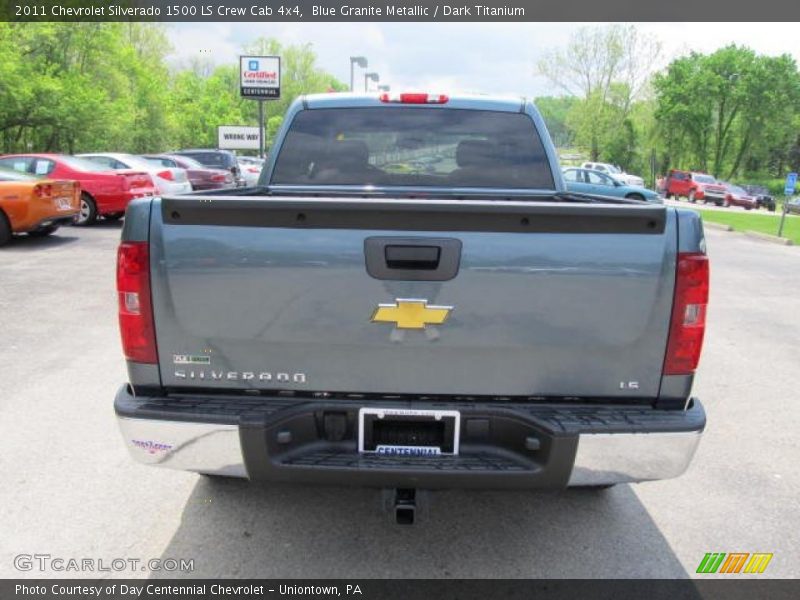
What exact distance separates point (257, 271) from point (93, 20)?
30760 mm

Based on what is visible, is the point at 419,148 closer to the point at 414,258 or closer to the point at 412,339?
the point at 414,258

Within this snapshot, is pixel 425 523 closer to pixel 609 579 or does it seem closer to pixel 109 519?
pixel 609 579

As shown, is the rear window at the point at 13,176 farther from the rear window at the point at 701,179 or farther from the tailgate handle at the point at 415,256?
Answer: the rear window at the point at 701,179

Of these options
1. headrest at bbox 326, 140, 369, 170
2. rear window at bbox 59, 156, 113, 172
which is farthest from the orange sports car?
headrest at bbox 326, 140, 369, 170

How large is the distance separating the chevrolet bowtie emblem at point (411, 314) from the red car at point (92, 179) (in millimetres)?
13009

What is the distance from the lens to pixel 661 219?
2383mm

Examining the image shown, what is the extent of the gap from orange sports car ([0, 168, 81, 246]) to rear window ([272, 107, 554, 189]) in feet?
Answer: 29.4

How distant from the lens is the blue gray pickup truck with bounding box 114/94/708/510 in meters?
2.38

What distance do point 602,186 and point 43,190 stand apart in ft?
62.5

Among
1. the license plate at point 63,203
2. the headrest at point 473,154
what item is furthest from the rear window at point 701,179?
the headrest at point 473,154

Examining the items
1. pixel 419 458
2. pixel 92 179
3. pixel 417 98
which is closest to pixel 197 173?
pixel 92 179

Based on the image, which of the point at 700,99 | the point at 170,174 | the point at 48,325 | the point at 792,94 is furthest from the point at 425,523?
the point at 792,94

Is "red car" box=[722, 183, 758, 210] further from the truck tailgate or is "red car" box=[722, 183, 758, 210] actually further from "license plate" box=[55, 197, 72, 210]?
the truck tailgate

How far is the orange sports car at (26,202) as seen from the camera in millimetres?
11039
